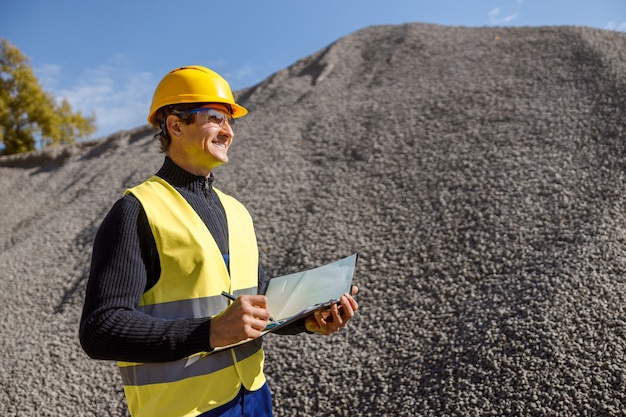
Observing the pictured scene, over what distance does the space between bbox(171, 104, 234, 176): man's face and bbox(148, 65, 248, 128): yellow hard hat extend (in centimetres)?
5

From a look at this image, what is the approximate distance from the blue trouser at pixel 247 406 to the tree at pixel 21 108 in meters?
22.0

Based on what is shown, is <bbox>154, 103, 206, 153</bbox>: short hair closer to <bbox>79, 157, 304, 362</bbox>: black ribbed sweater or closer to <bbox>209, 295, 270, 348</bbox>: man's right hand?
<bbox>79, 157, 304, 362</bbox>: black ribbed sweater

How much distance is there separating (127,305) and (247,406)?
70 cm

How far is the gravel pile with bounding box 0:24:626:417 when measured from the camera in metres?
3.95

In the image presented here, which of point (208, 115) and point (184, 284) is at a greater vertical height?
point (208, 115)

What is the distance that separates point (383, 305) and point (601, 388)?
2.12 meters

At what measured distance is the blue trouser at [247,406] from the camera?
181 centimetres

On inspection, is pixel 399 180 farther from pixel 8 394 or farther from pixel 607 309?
pixel 8 394

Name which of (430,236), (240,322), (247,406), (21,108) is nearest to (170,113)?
(240,322)

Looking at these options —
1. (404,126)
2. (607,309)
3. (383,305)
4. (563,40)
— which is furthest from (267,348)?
(563,40)

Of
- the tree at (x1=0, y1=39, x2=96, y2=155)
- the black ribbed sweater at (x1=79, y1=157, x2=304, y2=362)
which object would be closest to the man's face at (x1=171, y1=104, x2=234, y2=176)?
the black ribbed sweater at (x1=79, y1=157, x2=304, y2=362)

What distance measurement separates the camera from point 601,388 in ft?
11.4

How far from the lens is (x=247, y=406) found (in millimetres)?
1907

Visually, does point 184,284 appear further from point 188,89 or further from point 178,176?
point 188,89
